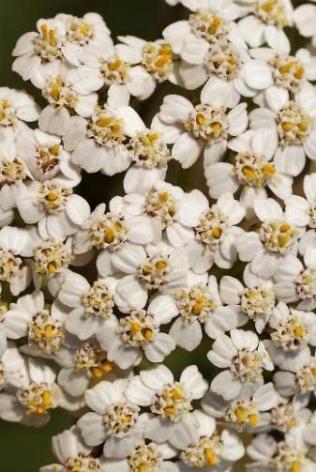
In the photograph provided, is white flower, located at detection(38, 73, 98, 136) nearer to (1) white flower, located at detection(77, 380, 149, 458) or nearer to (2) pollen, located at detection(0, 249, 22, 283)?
(2) pollen, located at detection(0, 249, 22, 283)

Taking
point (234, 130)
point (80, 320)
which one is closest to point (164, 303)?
point (80, 320)

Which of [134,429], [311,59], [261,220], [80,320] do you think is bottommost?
[134,429]

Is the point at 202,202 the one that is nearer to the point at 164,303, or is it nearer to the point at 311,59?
the point at 164,303

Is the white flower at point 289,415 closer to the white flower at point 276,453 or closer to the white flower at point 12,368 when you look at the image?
the white flower at point 276,453

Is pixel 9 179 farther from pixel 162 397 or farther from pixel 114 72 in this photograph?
pixel 162 397

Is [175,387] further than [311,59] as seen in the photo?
No
